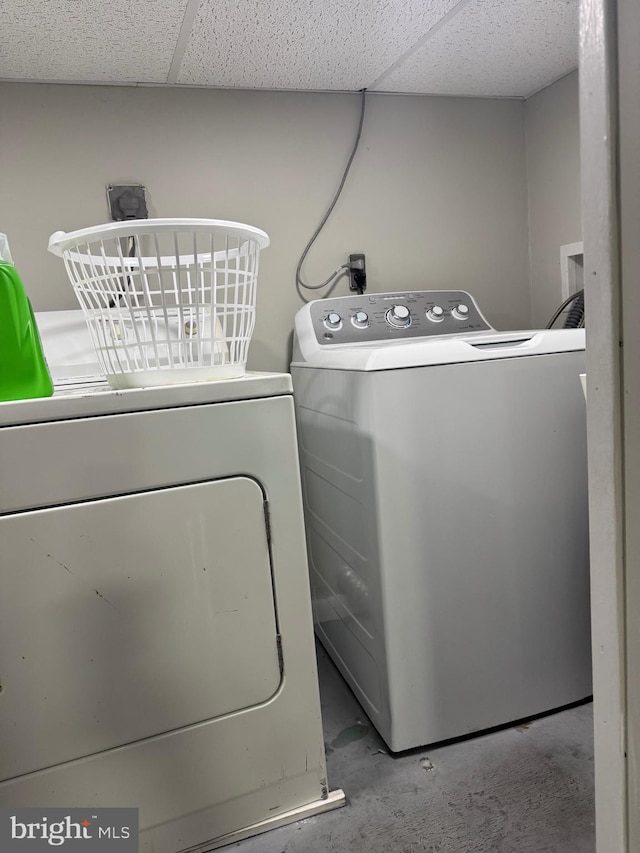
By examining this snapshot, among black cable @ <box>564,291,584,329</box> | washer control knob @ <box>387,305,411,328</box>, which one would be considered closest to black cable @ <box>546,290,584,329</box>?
black cable @ <box>564,291,584,329</box>

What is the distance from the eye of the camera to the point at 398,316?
6.01ft

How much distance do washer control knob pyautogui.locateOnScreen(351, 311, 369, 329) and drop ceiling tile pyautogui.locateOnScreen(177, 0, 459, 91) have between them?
0.73 m

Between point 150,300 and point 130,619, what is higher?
point 150,300

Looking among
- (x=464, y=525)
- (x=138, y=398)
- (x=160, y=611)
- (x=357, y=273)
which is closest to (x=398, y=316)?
(x=357, y=273)

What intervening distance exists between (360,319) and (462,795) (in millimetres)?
1268

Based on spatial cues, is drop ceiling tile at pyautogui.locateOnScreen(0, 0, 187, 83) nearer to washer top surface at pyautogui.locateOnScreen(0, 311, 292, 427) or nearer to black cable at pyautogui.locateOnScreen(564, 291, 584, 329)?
washer top surface at pyautogui.locateOnScreen(0, 311, 292, 427)

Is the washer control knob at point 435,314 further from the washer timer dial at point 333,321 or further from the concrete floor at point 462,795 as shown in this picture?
the concrete floor at point 462,795

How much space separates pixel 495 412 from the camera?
A: 1.35m

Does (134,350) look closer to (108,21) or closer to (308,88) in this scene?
(108,21)

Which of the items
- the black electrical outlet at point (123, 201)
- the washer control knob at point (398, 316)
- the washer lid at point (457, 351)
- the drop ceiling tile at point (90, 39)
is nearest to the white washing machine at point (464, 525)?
the washer lid at point (457, 351)

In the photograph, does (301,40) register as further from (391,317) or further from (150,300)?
(150,300)

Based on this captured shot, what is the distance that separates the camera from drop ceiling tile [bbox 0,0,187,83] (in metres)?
1.33

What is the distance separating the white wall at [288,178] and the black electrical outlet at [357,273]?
5 centimetres

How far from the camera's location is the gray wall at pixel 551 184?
1955 millimetres
